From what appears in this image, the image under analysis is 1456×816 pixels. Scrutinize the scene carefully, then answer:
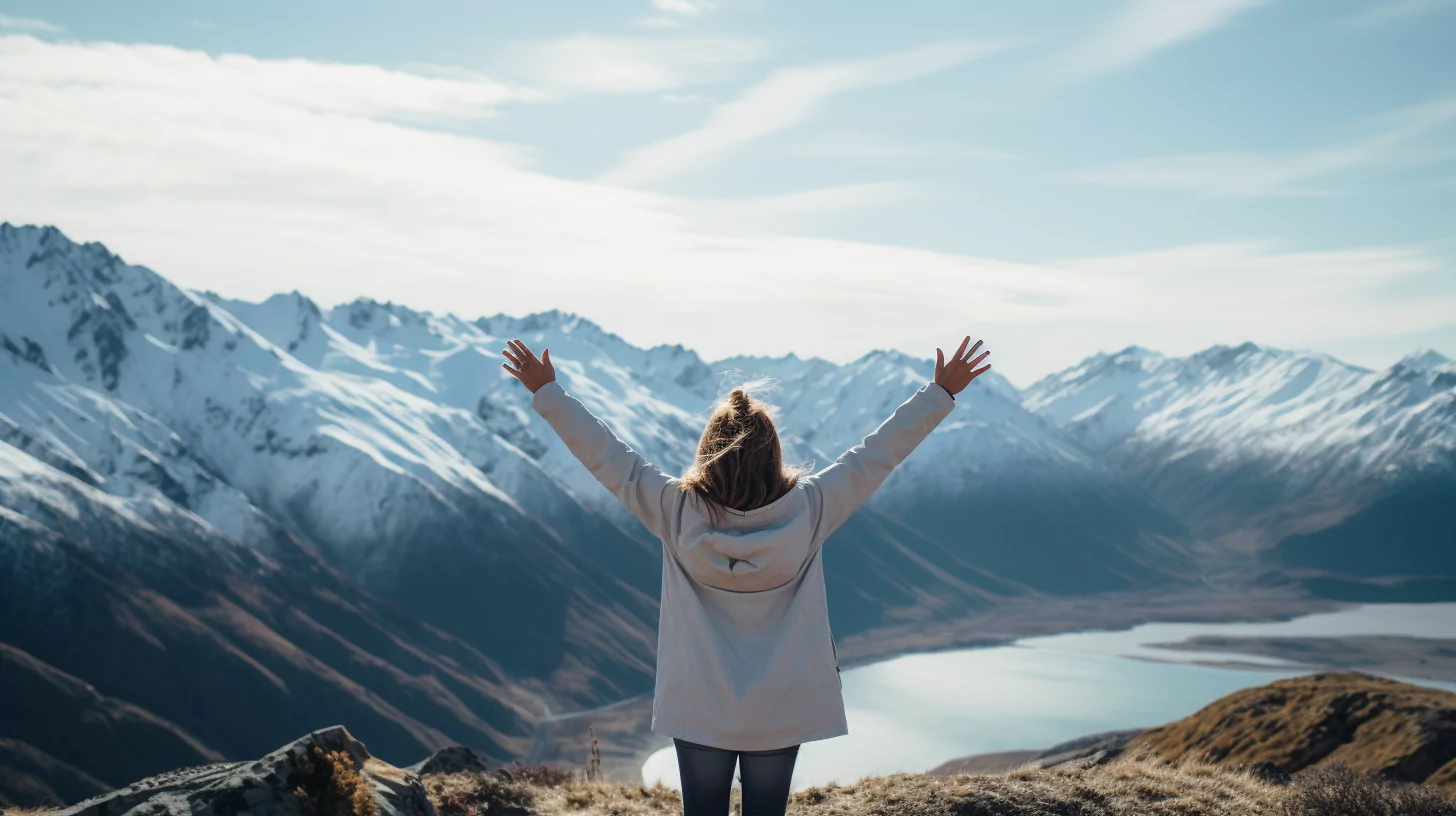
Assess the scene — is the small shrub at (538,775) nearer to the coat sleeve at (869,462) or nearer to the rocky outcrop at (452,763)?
the rocky outcrop at (452,763)

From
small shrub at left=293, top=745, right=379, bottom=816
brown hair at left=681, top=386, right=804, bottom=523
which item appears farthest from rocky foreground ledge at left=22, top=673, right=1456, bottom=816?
brown hair at left=681, top=386, right=804, bottom=523

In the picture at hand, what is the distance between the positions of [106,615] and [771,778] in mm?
188199

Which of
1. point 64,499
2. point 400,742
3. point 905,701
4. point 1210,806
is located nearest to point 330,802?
point 1210,806

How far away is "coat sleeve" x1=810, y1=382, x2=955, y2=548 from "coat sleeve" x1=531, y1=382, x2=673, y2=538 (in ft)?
2.70

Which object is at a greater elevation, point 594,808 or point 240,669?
point 594,808

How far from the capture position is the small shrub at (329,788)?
30.8 feet

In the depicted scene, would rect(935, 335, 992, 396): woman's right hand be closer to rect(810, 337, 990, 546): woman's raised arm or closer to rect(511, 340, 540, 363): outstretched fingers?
rect(810, 337, 990, 546): woman's raised arm

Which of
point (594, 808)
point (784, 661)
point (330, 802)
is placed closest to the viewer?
point (784, 661)

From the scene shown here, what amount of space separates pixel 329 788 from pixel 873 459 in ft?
19.9

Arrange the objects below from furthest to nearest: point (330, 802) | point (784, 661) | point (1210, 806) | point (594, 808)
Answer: point (594, 808) → point (1210, 806) → point (330, 802) → point (784, 661)

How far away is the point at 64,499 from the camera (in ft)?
589

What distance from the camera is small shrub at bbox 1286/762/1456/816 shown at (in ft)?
33.5

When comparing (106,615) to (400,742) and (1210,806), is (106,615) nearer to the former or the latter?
(400,742)

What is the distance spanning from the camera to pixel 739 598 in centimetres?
582
